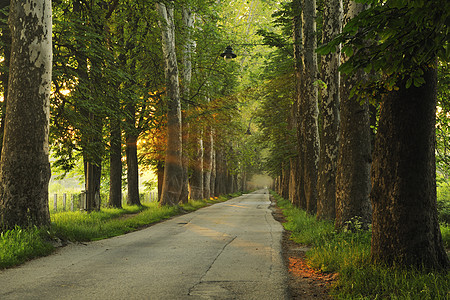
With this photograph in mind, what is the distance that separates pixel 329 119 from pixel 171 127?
37.6 feet

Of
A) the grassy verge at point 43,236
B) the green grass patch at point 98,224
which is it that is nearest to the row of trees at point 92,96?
the grassy verge at point 43,236

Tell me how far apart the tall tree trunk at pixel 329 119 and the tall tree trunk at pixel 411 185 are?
611cm

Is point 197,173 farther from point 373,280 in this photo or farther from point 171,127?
point 373,280

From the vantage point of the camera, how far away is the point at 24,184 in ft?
→ 28.4

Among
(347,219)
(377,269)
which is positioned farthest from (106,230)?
(377,269)

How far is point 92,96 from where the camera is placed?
13.9 meters

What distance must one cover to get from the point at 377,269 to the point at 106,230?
28.3 feet

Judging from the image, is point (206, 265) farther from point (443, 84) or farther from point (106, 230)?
point (443, 84)

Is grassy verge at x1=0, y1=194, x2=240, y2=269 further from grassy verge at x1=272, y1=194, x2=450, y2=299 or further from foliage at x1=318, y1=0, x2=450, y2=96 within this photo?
foliage at x1=318, y1=0, x2=450, y2=96

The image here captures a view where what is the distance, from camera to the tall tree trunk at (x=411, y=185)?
525 centimetres

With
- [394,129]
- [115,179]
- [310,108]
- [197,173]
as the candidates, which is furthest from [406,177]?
[197,173]

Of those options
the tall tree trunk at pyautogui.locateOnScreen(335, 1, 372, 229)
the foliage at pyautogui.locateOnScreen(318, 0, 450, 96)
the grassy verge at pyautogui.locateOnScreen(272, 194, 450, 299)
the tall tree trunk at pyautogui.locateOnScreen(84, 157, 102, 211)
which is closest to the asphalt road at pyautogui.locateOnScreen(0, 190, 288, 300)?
the grassy verge at pyautogui.locateOnScreen(272, 194, 450, 299)

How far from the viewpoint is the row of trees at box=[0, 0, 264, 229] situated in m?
8.86

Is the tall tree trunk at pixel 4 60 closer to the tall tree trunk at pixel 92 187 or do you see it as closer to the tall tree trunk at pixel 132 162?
the tall tree trunk at pixel 92 187
